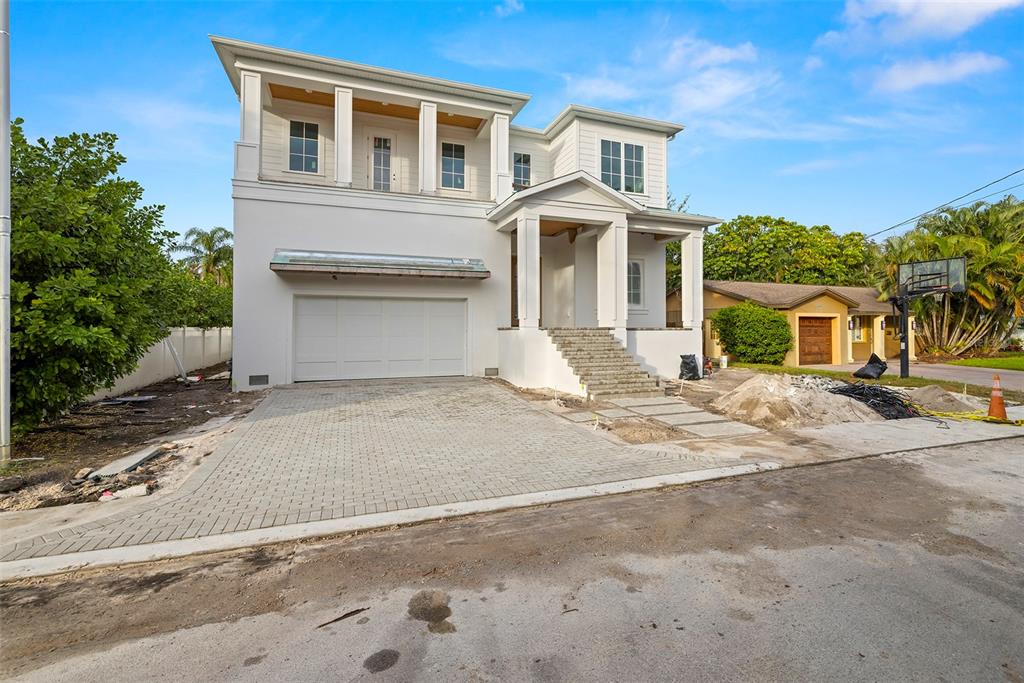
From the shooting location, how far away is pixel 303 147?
14.0 meters

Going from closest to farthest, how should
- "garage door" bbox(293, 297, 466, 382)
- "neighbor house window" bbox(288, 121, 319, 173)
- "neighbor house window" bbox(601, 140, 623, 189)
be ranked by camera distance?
"garage door" bbox(293, 297, 466, 382) → "neighbor house window" bbox(288, 121, 319, 173) → "neighbor house window" bbox(601, 140, 623, 189)

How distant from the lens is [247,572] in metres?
3.22

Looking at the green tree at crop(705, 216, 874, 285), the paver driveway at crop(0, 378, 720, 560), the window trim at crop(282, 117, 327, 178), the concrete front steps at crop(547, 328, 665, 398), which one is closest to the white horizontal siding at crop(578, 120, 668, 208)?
the concrete front steps at crop(547, 328, 665, 398)

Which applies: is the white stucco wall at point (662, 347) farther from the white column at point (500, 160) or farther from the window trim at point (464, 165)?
the window trim at point (464, 165)

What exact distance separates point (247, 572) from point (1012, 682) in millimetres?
4310

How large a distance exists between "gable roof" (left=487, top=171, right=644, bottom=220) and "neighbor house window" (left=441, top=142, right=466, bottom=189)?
269 cm

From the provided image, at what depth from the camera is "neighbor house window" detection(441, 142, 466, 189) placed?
49.6 feet

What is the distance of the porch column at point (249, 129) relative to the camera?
38.4 ft

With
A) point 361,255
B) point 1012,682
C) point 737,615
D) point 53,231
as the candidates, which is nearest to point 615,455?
point 737,615

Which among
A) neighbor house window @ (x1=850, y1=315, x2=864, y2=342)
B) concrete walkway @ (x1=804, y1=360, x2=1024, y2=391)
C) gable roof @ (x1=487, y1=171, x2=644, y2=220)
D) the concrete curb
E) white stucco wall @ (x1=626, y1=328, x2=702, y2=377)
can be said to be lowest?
the concrete curb

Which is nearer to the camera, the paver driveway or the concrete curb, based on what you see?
the concrete curb

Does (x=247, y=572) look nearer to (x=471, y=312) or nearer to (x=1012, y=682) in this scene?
(x=1012, y=682)

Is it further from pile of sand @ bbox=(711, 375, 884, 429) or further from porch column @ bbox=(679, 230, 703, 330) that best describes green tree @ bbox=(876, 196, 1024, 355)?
pile of sand @ bbox=(711, 375, 884, 429)

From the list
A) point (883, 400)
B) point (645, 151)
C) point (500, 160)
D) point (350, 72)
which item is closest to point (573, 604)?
point (883, 400)
